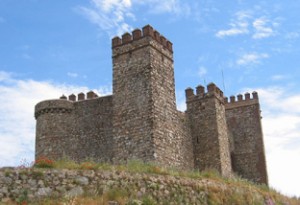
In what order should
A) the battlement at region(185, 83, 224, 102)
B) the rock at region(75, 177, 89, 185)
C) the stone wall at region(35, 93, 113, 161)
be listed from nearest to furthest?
1. the rock at region(75, 177, 89, 185)
2. the stone wall at region(35, 93, 113, 161)
3. the battlement at region(185, 83, 224, 102)

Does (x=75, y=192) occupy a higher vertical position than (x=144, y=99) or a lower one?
lower

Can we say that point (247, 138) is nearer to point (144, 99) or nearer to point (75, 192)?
point (144, 99)

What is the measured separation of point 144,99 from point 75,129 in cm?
516

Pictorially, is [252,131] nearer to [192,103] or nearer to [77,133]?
[192,103]

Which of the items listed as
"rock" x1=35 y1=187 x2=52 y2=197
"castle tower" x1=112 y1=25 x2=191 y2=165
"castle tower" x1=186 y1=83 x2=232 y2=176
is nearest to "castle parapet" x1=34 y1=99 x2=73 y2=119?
"castle tower" x1=112 y1=25 x2=191 y2=165

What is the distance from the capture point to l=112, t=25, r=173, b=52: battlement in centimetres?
2305

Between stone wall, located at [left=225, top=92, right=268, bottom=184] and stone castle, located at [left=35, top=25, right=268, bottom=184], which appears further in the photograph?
Answer: stone wall, located at [left=225, top=92, right=268, bottom=184]

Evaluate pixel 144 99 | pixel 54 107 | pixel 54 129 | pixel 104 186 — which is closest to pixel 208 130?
pixel 144 99

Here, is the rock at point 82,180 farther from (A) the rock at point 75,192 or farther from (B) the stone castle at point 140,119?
(B) the stone castle at point 140,119

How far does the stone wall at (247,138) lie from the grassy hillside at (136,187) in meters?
12.4

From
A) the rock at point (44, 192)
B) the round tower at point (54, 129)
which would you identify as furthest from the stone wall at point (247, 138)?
the rock at point (44, 192)

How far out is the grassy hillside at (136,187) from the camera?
13250 millimetres

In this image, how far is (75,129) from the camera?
24.9 m

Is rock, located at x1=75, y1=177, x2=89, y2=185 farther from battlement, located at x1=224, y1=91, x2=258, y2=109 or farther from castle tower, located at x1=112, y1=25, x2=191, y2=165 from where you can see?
battlement, located at x1=224, y1=91, x2=258, y2=109
